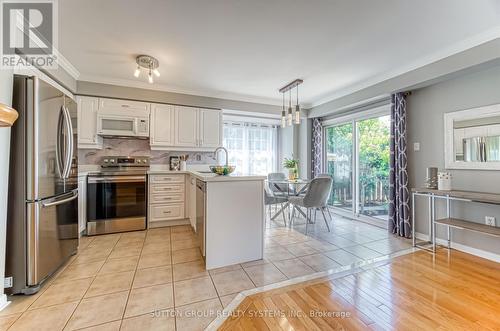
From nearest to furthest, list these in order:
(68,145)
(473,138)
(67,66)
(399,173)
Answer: (68,145) < (473,138) < (67,66) < (399,173)

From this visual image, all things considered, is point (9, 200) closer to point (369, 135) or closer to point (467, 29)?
point (467, 29)

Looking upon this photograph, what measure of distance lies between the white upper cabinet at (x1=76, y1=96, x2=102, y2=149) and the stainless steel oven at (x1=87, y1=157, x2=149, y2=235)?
60cm

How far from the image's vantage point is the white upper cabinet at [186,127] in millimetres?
4102

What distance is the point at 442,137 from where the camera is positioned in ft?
9.66

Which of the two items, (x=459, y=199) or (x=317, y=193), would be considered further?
(x=317, y=193)

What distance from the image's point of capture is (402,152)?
329 cm

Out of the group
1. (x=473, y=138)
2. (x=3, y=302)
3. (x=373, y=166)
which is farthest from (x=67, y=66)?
(x=473, y=138)

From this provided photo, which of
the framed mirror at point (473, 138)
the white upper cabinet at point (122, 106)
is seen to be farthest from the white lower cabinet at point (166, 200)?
the framed mirror at point (473, 138)

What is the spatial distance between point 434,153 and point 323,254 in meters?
2.07

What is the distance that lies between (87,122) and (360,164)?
191 inches

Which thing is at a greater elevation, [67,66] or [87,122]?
[67,66]

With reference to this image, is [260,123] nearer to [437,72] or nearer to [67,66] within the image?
[437,72]

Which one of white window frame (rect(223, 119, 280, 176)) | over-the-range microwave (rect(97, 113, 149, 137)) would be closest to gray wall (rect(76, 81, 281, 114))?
over-the-range microwave (rect(97, 113, 149, 137))

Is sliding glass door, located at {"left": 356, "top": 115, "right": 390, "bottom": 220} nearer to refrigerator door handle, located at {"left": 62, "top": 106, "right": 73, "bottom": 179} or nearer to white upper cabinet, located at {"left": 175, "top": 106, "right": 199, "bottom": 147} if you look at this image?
white upper cabinet, located at {"left": 175, "top": 106, "right": 199, "bottom": 147}
